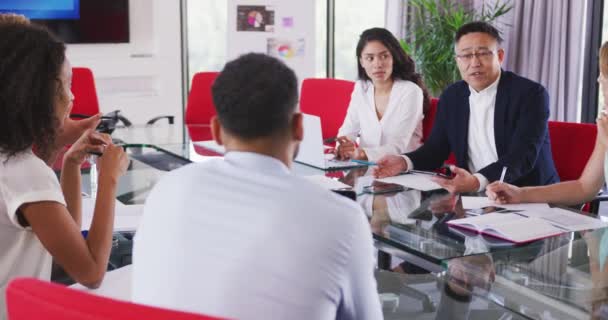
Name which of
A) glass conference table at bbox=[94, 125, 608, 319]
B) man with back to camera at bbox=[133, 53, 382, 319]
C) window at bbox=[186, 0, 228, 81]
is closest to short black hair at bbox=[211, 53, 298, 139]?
man with back to camera at bbox=[133, 53, 382, 319]

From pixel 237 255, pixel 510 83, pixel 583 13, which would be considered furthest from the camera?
pixel 583 13

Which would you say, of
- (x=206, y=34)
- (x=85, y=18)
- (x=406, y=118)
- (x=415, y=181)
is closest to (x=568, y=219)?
(x=415, y=181)

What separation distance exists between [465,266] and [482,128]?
141cm

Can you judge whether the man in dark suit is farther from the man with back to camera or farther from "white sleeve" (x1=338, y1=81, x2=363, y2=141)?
the man with back to camera

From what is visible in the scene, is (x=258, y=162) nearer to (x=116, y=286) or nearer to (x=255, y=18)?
(x=116, y=286)

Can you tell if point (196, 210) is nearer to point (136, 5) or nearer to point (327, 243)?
point (327, 243)

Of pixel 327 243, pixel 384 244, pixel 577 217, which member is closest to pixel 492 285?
pixel 384 244

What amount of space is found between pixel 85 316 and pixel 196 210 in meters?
0.33

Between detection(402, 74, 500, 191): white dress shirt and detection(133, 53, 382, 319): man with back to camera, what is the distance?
6.44ft

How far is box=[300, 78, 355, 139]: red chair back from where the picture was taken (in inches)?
177

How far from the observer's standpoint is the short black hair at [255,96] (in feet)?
4.16

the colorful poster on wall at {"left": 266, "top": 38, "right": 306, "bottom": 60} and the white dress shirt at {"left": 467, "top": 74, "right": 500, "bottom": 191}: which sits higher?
the colorful poster on wall at {"left": 266, "top": 38, "right": 306, "bottom": 60}

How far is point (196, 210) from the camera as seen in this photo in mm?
1242

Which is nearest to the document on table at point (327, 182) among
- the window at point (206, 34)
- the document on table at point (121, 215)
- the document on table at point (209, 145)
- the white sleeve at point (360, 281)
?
Answer: the document on table at point (121, 215)
